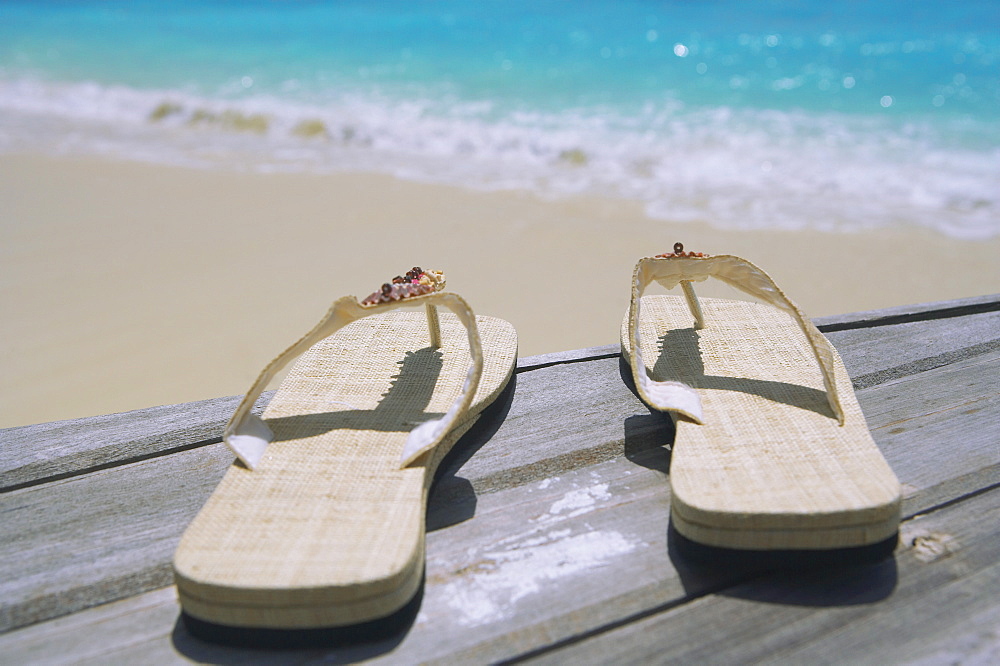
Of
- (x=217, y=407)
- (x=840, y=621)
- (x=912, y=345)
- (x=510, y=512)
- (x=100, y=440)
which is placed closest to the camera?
(x=840, y=621)

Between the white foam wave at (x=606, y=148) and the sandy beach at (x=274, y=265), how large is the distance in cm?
36

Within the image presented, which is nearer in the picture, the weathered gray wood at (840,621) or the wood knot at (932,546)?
the weathered gray wood at (840,621)

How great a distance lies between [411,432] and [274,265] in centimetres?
Result: 242

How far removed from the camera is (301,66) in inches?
340

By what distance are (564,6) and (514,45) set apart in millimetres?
2559

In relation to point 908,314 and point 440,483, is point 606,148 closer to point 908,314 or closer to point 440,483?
point 908,314

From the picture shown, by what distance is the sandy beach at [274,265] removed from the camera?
268 centimetres

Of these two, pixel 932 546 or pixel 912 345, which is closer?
pixel 932 546

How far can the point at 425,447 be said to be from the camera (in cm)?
103

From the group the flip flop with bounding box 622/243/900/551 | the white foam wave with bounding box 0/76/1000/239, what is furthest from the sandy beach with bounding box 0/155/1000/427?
the flip flop with bounding box 622/243/900/551

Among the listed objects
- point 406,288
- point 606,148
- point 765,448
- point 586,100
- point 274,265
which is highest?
point 586,100

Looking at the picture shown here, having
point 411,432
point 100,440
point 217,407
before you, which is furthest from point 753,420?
point 100,440

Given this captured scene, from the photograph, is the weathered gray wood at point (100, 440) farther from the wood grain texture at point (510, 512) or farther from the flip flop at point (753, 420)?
the flip flop at point (753, 420)

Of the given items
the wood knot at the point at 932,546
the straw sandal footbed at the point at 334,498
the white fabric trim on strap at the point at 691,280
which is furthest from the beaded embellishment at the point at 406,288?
the wood knot at the point at 932,546
